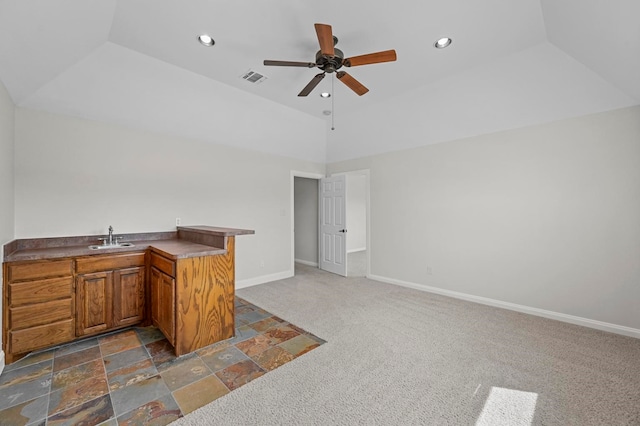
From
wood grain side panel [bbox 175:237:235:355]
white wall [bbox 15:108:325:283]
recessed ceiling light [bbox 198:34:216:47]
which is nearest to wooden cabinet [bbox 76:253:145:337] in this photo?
white wall [bbox 15:108:325:283]

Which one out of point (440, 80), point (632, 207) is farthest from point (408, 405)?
point (440, 80)

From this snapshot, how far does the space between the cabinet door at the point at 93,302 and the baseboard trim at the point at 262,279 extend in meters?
1.88

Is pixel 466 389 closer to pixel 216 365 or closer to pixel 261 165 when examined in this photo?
pixel 216 365

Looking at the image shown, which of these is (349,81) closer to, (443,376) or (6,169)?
(443,376)

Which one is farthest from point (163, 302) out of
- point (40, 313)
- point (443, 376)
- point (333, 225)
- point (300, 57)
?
point (333, 225)

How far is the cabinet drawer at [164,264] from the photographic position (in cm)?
244

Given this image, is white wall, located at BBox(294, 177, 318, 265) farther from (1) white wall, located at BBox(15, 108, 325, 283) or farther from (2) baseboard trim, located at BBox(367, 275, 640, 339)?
(2) baseboard trim, located at BBox(367, 275, 640, 339)

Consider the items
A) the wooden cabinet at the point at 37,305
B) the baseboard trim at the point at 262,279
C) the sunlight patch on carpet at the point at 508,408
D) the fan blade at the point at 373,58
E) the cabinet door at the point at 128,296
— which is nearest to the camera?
the sunlight patch on carpet at the point at 508,408

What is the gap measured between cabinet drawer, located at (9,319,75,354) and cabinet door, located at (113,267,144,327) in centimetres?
36

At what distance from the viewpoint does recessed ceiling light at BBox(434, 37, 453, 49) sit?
2746 mm

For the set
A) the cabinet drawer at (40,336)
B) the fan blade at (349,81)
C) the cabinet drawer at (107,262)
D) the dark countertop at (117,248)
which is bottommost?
the cabinet drawer at (40,336)

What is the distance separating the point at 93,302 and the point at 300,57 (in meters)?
3.38

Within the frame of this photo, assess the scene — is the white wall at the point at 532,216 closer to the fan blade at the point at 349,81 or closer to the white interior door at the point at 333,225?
the white interior door at the point at 333,225

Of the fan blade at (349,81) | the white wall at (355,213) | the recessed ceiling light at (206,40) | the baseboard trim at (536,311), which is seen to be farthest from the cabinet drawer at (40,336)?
the white wall at (355,213)
